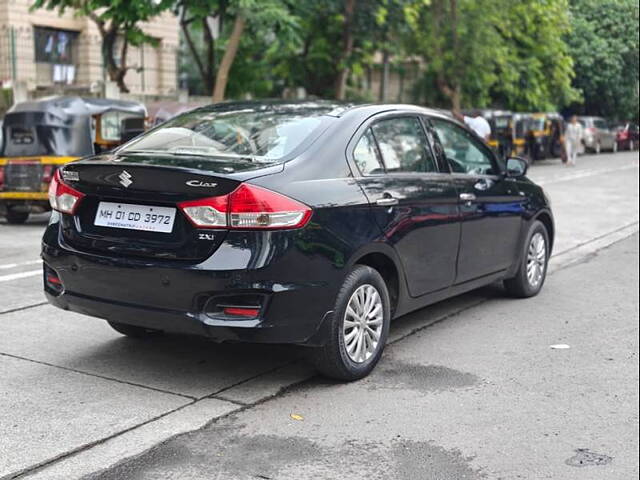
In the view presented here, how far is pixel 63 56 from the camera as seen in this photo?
111ft

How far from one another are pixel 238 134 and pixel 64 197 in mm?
1108

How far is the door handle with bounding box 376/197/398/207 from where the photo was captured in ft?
18.1

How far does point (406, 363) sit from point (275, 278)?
4.67 feet

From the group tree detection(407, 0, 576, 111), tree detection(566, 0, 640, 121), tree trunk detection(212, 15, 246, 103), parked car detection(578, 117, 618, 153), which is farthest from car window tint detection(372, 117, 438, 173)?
parked car detection(578, 117, 618, 153)

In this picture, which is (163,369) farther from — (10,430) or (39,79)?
(39,79)

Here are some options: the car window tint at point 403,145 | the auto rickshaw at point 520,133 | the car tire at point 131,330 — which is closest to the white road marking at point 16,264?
the car tire at point 131,330

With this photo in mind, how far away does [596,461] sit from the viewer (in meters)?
4.27

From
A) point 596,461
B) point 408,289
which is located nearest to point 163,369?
point 408,289

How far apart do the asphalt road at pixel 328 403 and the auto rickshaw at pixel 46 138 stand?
576 centimetres

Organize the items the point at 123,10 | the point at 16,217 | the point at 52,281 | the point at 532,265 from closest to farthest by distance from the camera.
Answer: the point at 52,281
the point at 532,265
the point at 16,217
the point at 123,10

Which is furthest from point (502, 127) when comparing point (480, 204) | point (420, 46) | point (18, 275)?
point (480, 204)

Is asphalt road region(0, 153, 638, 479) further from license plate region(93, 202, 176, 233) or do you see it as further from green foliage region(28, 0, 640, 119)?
green foliage region(28, 0, 640, 119)

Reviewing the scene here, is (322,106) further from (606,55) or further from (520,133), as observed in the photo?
(606,55)

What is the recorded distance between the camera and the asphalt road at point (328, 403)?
4.10 meters
